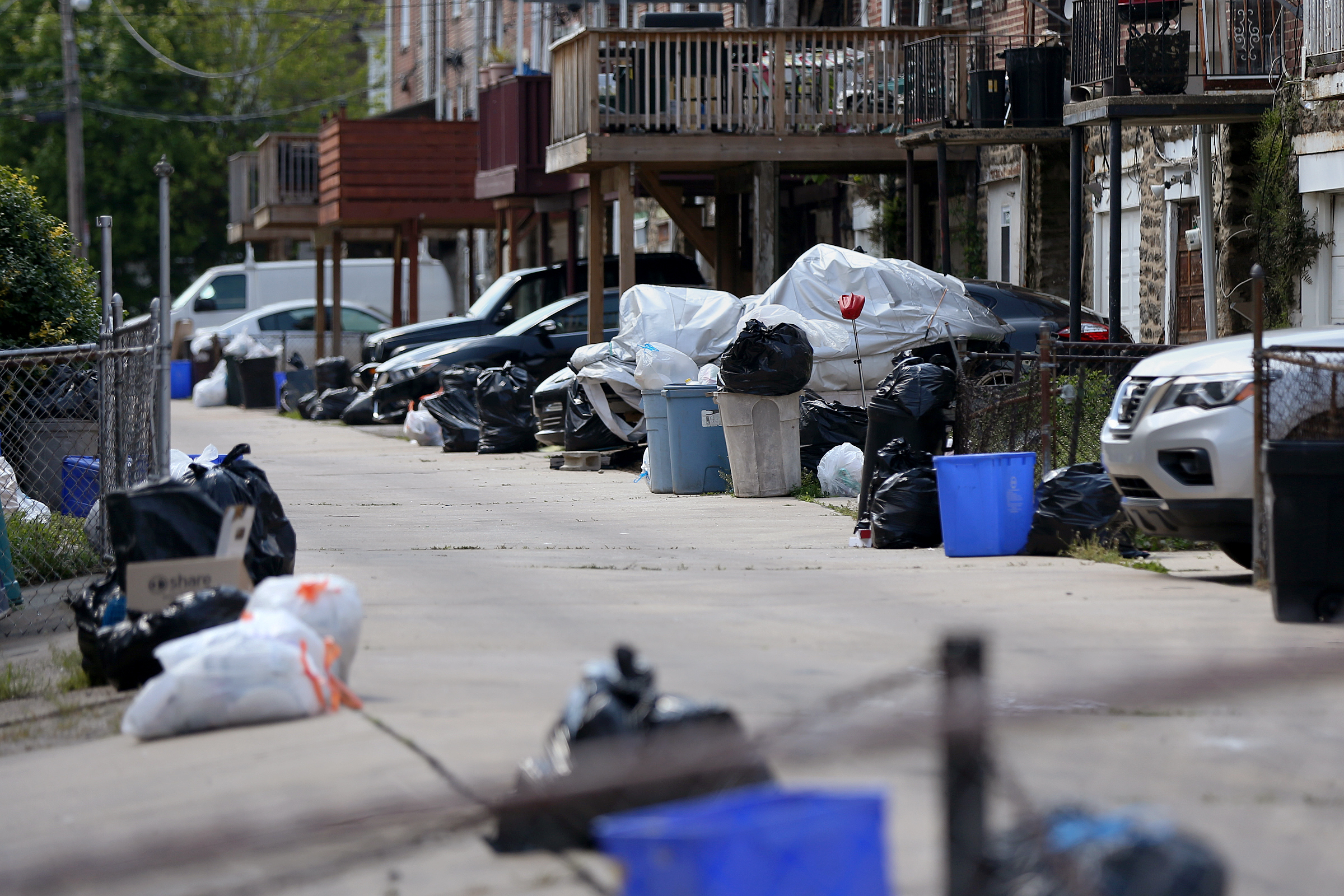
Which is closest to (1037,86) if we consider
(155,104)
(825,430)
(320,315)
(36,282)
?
(825,430)

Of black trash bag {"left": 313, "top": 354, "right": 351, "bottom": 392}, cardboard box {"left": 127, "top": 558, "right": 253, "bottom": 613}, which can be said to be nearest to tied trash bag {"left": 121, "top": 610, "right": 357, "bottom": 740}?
cardboard box {"left": 127, "top": 558, "right": 253, "bottom": 613}

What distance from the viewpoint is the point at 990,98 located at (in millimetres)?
16172

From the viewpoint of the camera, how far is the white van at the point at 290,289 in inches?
1272

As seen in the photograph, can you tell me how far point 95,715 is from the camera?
5.57 metres

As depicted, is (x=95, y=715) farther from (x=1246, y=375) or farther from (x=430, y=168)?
(x=430, y=168)

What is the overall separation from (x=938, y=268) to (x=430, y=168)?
10220 mm

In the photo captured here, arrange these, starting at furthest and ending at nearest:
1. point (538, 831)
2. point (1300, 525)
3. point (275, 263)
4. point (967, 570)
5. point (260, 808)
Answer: point (275, 263)
point (967, 570)
point (1300, 525)
point (260, 808)
point (538, 831)

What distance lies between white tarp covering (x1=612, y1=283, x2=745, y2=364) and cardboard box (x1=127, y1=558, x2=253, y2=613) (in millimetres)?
8108

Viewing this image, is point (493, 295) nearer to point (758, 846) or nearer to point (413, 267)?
point (413, 267)

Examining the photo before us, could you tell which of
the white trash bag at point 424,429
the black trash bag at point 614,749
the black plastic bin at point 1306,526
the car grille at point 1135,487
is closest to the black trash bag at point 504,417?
the white trash bag at point 424,429

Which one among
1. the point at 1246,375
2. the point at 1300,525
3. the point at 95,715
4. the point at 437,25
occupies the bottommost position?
the point at 95,715

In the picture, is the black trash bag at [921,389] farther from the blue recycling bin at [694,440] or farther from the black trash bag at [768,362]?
the blue recycling bin at [694,440]

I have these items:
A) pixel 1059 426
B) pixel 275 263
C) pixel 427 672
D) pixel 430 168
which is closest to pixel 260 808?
pixel 427 672

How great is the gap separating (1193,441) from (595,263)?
11.8 meters
